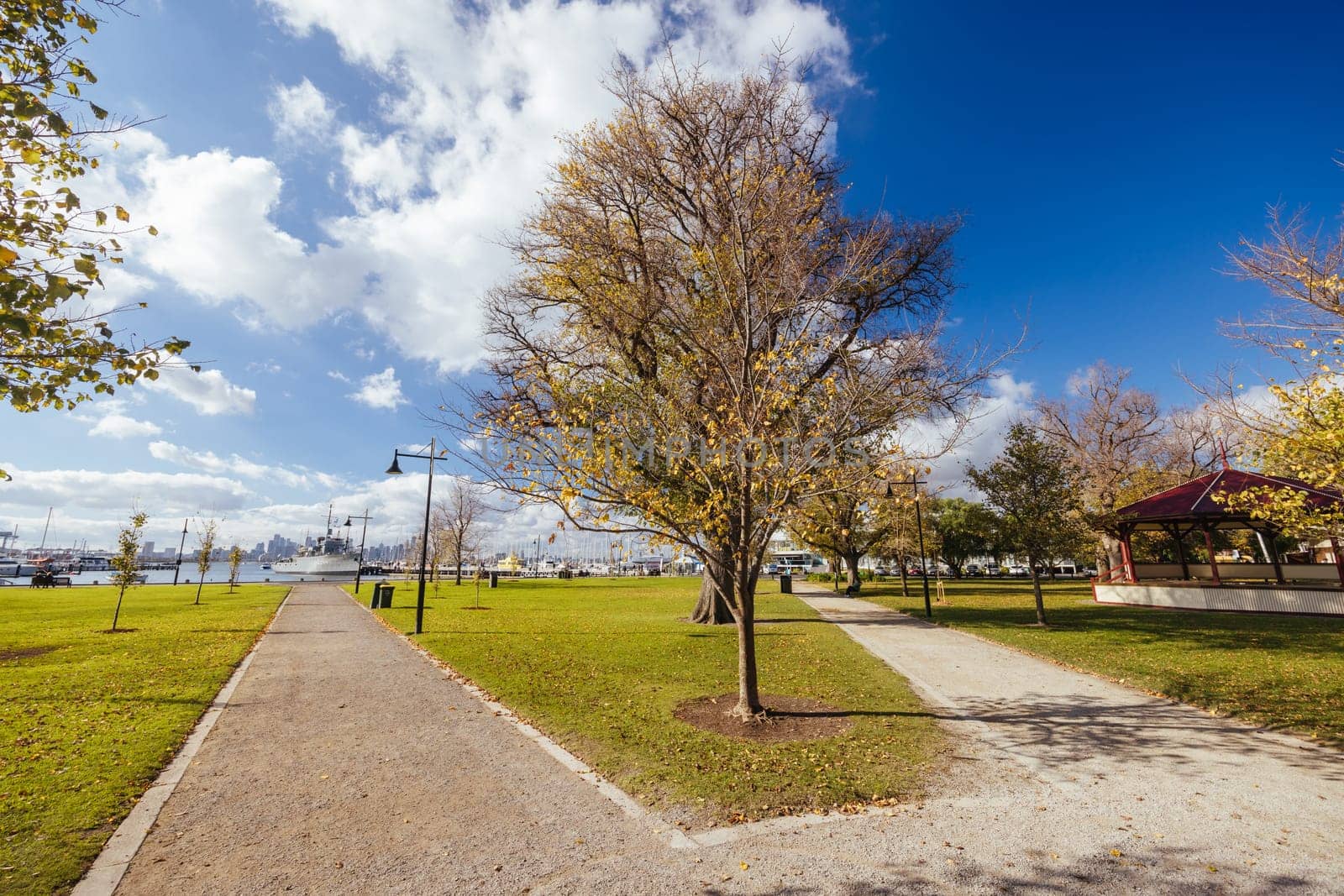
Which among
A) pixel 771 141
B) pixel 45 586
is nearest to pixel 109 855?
pixel 771 141

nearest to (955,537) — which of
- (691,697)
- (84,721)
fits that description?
(691,697)

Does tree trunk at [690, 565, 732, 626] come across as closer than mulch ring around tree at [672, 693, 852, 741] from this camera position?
No

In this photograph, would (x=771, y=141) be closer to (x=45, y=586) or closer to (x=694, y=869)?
(x=694, y=869)

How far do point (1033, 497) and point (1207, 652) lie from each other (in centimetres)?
650

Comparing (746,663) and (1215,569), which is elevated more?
(1215,569)

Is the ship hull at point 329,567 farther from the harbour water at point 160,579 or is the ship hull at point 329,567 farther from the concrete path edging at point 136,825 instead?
the concrete path edging at point 136,825

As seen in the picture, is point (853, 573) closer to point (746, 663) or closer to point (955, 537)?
point (746, 663)

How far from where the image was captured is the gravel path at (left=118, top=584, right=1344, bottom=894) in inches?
157

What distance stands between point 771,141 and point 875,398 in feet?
15.8

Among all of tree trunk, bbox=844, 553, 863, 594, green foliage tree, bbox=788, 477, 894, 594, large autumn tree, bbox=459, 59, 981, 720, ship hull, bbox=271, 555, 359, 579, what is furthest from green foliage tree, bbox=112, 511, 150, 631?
ship hull, bbox=271, 555, 359, 579

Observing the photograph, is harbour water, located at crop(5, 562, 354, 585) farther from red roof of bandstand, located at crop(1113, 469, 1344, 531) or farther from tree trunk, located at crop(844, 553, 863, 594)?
red roof of bandstand, located at crop(1113, 469, 1344, 531)

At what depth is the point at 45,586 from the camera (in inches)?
1486

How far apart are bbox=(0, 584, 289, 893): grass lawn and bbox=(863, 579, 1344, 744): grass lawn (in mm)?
13115

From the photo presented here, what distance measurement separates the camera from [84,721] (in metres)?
7.28
